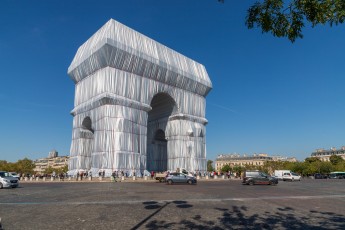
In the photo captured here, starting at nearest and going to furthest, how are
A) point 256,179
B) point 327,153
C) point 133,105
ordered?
point 256,179
point 133,105
point 327,153

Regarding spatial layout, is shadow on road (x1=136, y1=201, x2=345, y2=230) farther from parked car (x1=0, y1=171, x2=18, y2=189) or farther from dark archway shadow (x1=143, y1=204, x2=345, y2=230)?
parked car (x1=0, y1=171, x2=18, y2=189)

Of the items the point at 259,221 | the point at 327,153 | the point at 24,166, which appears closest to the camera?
the point at 259,221

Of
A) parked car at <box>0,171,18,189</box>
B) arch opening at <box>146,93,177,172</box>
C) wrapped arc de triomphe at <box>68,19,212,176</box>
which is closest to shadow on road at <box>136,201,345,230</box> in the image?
parked car at <box>0,171,18,189</box>

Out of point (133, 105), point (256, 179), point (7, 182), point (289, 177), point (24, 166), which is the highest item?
point (133, 105)

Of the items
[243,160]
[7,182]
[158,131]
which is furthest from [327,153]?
[7,182]

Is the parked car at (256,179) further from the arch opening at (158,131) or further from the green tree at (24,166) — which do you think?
the green tree at (24,166)

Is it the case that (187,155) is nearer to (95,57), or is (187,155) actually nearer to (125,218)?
(95,57)

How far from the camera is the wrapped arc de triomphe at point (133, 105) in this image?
4534 centimetres

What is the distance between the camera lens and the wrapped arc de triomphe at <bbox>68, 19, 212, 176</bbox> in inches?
1785

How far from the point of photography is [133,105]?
48.1m

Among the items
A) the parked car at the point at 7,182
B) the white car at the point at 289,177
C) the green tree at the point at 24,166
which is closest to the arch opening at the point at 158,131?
the white car at the point at 289,177

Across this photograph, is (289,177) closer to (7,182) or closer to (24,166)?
(7,182)

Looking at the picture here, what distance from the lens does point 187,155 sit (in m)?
56.7

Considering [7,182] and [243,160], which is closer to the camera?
[7,182]
